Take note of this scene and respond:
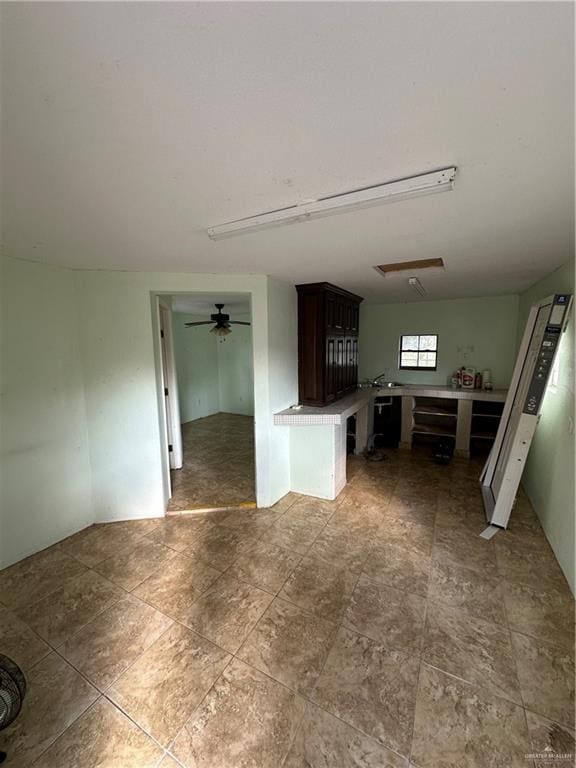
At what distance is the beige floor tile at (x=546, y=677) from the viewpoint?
4.55ft

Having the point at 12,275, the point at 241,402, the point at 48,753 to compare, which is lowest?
the point at 48,753

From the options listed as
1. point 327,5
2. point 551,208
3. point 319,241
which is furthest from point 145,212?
point 551,208

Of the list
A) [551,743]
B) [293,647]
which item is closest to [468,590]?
[551,743]

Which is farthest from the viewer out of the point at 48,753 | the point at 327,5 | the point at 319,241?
the point at 319,241

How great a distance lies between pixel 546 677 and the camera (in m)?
1.52

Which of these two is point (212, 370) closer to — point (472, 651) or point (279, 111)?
point (472, 651)

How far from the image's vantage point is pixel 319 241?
191 centimetres

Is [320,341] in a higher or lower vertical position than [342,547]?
higher

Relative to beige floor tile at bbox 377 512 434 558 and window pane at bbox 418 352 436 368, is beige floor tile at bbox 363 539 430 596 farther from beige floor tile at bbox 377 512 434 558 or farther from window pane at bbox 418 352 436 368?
window pane at bbox 418 352 436 368

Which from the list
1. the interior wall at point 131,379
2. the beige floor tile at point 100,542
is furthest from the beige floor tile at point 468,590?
the beige floor tile at point 100,542

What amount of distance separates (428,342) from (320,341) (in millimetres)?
2482

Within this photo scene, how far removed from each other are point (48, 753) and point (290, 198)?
263 centimetres

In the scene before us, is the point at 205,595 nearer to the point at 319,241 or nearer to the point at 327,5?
the point at 319,241

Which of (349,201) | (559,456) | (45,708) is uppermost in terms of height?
(349,201)
